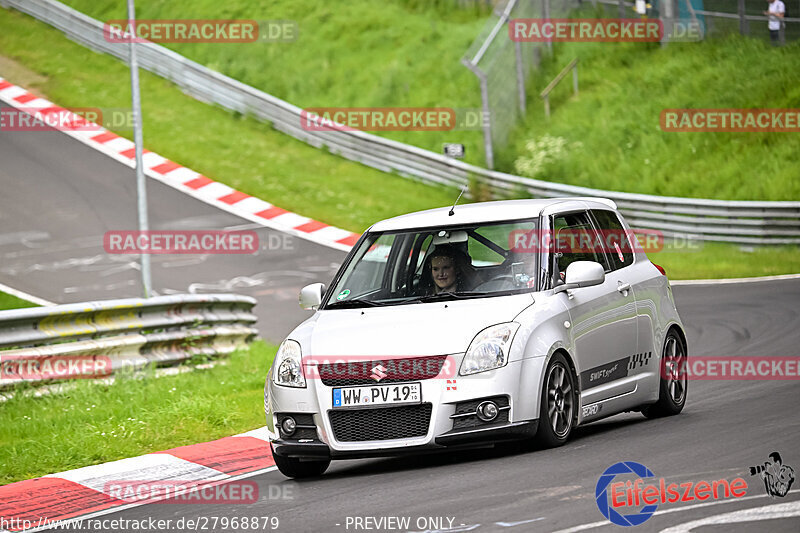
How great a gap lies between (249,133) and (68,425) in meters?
21.7

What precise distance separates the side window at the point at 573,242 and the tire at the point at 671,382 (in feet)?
3.16

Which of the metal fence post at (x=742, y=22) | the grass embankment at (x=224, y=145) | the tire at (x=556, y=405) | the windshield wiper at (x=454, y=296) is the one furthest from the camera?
the metal fence post at (x=742, y=22)

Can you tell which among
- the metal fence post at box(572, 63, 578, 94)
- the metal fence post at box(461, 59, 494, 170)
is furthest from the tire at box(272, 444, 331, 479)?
the metal fence post at box(572, 63, 578, 94)

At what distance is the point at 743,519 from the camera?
6.11 metres

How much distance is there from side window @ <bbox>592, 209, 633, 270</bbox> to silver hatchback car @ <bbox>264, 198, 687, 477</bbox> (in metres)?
0.01

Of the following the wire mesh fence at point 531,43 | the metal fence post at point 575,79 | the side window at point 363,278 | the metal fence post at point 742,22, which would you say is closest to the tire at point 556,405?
the side window at point 363,278

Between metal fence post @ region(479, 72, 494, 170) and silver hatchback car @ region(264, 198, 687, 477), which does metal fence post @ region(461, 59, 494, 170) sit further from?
silver hatchback car @ region(264, 198, 687, 477)

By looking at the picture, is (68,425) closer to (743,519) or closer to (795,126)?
(743,519)

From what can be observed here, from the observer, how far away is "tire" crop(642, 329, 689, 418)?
388 inches

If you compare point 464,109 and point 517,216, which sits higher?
point 464,109

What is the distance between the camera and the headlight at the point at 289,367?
8.39 m

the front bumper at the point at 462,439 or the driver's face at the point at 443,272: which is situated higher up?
the driver's face at the point at 443,272

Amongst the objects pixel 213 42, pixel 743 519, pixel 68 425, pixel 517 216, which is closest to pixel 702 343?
pixel 517 216

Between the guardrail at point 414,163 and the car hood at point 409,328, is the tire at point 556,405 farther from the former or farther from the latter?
the guardrail at point 414,163
